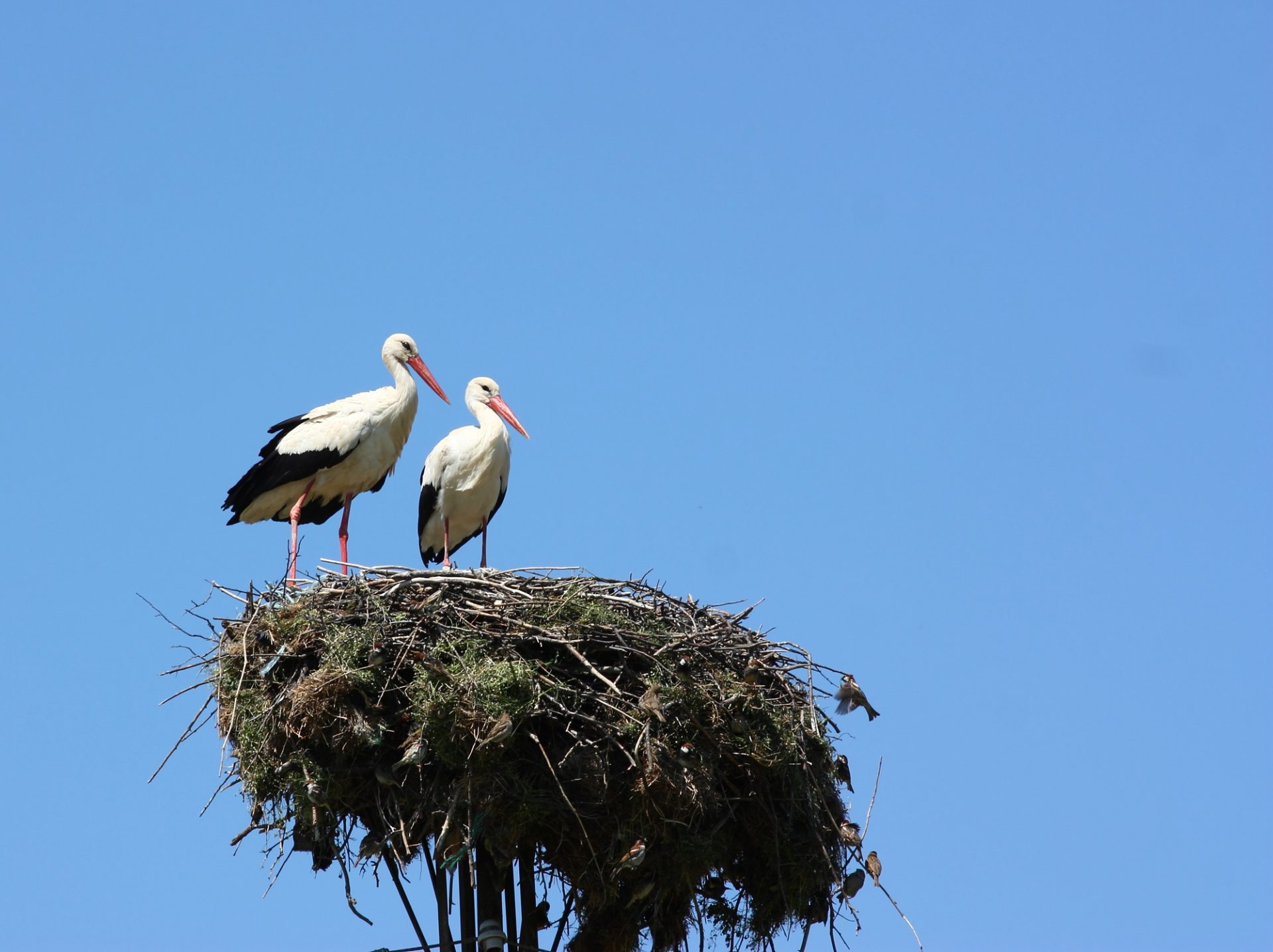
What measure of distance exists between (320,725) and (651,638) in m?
2.00

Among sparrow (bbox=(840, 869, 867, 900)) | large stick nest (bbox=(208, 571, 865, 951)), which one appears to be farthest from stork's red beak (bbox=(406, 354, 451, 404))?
sparrow (bbox=(840, 869, 867, 900))

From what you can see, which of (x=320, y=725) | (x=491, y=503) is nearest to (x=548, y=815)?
(x=320, y=725)

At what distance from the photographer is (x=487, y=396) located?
51.7 ft

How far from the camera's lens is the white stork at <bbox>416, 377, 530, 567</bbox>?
1509 centimetres

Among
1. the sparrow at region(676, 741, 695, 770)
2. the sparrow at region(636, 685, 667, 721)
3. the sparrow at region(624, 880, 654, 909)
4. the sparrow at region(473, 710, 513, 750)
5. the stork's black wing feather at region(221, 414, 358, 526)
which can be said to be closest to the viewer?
the sparrow at region(473, 710, 513, 750)

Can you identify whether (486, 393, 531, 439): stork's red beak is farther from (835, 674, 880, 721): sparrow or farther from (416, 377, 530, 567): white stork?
(835, 674, 880, 721): sparrow

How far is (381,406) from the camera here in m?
14.9

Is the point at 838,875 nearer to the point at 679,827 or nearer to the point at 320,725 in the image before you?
the point at 679,827

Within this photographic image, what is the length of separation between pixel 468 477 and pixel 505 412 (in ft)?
2.77

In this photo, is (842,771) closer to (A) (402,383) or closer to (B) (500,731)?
(B) (500,731)

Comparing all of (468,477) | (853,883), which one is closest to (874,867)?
(853,883)

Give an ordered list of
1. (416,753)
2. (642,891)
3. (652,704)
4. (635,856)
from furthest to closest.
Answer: (642,891) → (635,856) → (652,704) → (416,753)

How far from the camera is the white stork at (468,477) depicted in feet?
49.5

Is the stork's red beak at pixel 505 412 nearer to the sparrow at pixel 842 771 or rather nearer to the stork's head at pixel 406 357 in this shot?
the stork's head at pixel 406 357
